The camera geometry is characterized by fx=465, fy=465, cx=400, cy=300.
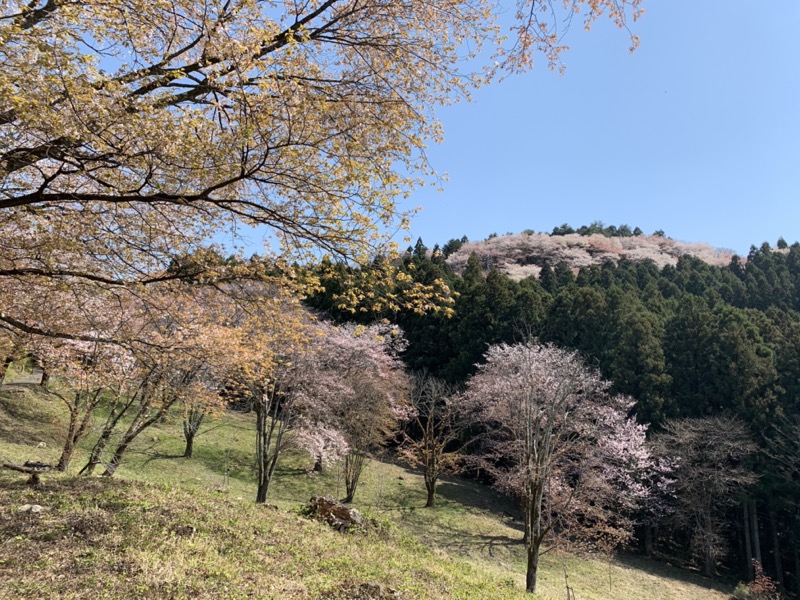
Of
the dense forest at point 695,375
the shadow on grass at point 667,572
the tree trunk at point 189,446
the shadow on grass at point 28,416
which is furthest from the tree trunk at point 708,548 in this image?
the shadow on grass at point 28,416

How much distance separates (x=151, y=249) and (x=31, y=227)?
40.4 inches

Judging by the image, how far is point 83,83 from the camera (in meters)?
3.08

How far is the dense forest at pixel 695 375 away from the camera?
1967 cm

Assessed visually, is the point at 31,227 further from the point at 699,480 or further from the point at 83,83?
the point at 699,480

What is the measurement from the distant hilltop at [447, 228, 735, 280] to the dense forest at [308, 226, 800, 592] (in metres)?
24.7

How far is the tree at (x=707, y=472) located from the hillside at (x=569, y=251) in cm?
3299

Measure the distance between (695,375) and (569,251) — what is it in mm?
37169

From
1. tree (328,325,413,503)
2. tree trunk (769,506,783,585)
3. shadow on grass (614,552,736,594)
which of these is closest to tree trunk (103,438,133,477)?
tree (328,325,413,503)

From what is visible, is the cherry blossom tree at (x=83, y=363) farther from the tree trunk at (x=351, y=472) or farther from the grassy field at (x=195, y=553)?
the tree trunk at (x=351, y=472)

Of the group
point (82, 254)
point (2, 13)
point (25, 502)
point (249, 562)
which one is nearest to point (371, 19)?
point (2, 13)

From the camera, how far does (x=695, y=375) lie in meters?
23.2

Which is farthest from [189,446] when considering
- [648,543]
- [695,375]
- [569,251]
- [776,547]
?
[569,251]

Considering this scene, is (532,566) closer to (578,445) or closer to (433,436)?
(578,445)

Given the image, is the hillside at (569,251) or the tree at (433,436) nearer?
the tree at (433,436)
